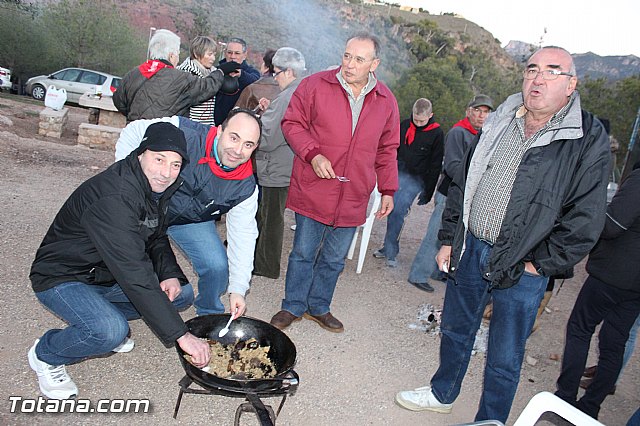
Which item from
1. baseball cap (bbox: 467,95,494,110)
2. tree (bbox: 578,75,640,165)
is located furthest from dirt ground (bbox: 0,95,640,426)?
tree (bbox: 578,75,640,165)

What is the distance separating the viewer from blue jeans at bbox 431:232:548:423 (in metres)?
2.88

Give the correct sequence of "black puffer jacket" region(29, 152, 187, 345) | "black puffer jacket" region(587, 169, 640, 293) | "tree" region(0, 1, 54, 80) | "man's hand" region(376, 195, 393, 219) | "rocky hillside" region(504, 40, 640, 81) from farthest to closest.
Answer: "rocky hillside" region(504, 40, 640, 81) → "tree" region(0, 1, 54, 80) → "man's hand" region(376, 195, 393, 219) → "black puffer jacket" region(587, 169, 640, 293) → "black puffer jacket" region(29, 152, 187, 345)

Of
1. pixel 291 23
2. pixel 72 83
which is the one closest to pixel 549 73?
pixel 72 83

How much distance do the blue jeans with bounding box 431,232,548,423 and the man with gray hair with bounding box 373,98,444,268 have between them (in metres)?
2.86

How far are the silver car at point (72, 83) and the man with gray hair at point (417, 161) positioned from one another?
43.9 feet

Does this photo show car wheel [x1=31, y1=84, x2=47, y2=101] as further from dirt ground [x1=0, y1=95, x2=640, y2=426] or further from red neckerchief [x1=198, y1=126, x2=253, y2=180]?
red neckerchief [x1=198, y1=126, x2=253, y2=180]

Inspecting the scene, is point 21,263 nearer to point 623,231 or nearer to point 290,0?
point 623,231

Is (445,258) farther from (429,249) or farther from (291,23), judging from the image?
(291,23)

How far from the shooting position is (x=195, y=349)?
8.56 feet

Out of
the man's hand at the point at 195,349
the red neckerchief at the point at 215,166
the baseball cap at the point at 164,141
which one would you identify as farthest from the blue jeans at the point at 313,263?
the man's hand at the point at 195,349

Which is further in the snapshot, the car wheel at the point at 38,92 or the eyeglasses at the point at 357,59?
the car wheel at the point at 38,92

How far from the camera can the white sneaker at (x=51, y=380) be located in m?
2.86

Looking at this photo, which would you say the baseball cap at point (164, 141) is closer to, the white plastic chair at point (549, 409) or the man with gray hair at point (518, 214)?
the man with gray hair at point (518, 214)

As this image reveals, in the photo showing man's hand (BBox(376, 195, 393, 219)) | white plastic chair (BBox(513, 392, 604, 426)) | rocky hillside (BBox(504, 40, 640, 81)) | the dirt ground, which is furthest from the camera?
rocky hillside (BBox(504, 40, 640, 81))
